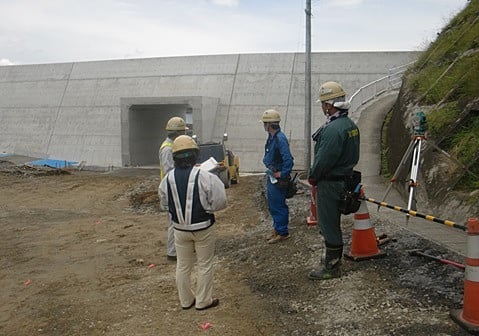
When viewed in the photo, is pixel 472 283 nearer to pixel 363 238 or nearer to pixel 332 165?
pixel 332 165

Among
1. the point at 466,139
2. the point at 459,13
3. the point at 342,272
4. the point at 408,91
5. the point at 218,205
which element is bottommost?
the point at 342,272

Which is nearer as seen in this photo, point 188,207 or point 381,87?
point 188,207

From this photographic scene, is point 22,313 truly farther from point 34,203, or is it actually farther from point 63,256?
point 34,203

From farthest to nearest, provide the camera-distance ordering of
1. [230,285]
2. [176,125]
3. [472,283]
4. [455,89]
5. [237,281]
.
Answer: [455,89], [176,125], [237,281], [230,285], [472,283]

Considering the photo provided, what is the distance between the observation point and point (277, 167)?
7.27 metres

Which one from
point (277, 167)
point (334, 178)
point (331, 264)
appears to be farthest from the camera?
point (277, 167)

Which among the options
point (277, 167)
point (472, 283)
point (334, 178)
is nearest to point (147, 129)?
point (277, 167)

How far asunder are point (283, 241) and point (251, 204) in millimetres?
6030

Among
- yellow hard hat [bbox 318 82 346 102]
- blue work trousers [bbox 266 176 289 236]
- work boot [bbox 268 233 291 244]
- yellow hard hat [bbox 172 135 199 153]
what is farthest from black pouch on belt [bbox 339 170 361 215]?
work boot [bbox 268 233 291 244]

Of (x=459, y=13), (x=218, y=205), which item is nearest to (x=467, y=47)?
(x=459, y=13)

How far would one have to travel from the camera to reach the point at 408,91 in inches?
500

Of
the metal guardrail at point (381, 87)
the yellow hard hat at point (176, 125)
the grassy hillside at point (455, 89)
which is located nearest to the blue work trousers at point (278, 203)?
the yellow hard hat at point (176, 125)

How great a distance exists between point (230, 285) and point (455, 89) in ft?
22.8

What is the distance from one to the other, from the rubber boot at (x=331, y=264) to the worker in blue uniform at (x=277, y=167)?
1.97 metres
